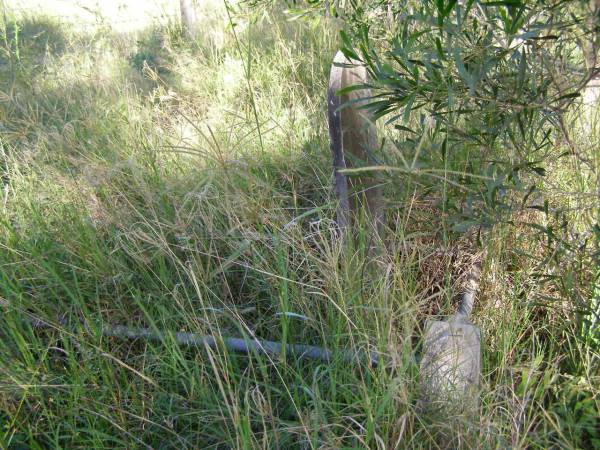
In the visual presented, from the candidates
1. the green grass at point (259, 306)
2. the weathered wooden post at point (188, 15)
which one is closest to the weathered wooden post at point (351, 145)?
the green grass at point (259, 306)

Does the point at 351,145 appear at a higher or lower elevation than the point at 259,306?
higher

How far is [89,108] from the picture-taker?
4.04m

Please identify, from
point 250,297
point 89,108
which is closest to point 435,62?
point 250,297

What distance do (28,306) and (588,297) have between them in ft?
6.88

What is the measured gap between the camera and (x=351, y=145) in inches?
84.5

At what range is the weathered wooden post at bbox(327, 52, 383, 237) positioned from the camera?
6.67 ft

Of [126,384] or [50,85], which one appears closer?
[126,384]

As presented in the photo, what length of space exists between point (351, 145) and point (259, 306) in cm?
74

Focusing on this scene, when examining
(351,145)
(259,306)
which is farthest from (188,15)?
(259,306)

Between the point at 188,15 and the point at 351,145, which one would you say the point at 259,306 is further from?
the point at 188,15

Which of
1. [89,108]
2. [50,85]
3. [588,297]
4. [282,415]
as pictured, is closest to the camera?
[282,415]

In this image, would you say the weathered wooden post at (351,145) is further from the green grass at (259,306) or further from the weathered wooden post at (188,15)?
the weathered wooden post at (188,15)

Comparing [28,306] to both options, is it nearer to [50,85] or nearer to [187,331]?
[187,331]

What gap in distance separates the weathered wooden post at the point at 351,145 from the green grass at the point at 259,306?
118mm
